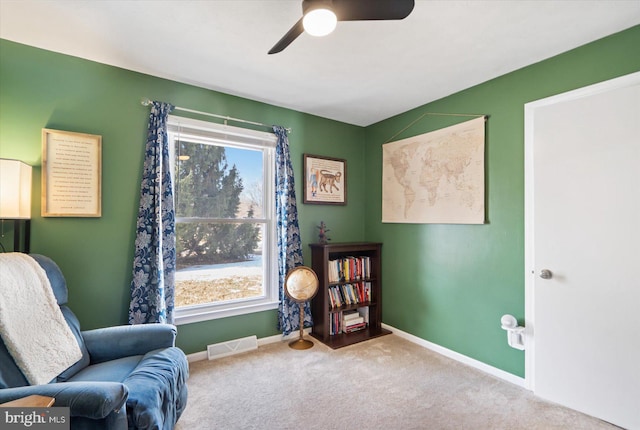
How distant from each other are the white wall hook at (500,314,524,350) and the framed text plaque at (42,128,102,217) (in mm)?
3317

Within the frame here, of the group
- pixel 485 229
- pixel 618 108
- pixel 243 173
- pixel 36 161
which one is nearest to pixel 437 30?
pixel 618 108

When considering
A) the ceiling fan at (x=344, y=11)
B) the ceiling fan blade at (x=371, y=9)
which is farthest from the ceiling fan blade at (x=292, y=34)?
the ceiling fan blade at (x=371, y=9)

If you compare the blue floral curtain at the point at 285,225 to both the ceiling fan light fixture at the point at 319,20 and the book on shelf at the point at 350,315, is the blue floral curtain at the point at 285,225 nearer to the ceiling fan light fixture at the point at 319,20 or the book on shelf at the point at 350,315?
the book on shelf at the point at 350,315

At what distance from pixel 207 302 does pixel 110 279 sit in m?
0.84

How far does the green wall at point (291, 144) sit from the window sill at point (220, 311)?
2.8 inches

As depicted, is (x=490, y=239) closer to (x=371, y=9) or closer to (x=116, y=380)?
(x=371, y=9)

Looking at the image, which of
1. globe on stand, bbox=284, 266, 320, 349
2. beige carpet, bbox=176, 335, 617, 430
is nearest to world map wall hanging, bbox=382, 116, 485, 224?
globe on stand, bbox=284, 266, 320, 349

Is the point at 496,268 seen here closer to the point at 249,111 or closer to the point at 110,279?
the point at 249,111

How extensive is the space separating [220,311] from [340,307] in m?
1.28

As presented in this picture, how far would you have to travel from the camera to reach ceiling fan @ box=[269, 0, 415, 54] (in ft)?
4.54

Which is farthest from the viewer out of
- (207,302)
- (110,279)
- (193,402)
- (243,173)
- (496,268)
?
(243,173)

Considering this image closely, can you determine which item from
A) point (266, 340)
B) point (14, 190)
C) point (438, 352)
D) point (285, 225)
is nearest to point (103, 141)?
point (14, 190)

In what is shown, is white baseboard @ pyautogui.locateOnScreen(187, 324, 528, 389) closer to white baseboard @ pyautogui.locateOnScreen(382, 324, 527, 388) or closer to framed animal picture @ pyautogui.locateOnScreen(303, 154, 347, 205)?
white baseboard @ pyautogui.locateOnScreen(382, 324, 527, 388)

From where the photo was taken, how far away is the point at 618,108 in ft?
6.34
